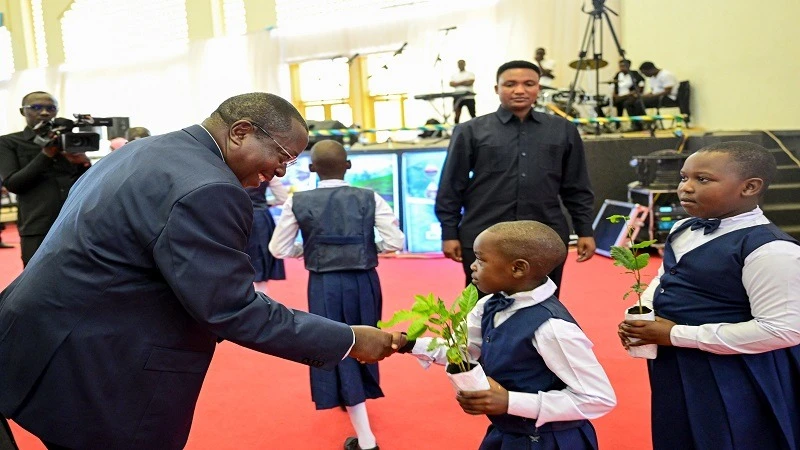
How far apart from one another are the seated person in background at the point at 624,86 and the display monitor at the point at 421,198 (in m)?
3.22

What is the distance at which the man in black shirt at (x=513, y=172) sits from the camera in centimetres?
338

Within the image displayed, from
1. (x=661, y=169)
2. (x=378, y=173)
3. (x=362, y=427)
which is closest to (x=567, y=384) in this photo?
(x=362, y=427)

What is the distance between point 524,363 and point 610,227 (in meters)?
6.48

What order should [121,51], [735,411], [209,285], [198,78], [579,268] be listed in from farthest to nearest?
[121,51] < [198,78] < [579,268] < [735,411] < [209,285]

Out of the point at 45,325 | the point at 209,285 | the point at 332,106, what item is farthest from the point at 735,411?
the point at 332,106

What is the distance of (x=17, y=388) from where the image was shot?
1.65m

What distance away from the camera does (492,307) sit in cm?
206

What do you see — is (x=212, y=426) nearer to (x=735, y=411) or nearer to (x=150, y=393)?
(x=150, y=393)

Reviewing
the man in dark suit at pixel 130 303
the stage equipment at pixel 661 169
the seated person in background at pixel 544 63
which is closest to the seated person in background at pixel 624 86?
the seated person in background at pixel 544 63

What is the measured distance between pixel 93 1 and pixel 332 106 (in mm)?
7729

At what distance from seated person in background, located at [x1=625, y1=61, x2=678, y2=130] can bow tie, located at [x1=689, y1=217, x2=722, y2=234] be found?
875cm

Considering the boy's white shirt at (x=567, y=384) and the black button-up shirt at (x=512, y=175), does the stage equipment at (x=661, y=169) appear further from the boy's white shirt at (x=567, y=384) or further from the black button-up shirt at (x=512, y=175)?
the boy's white shirt at (x=567, y=384)

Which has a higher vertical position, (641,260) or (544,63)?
(544,63)

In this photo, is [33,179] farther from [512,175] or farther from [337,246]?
[512,175]
